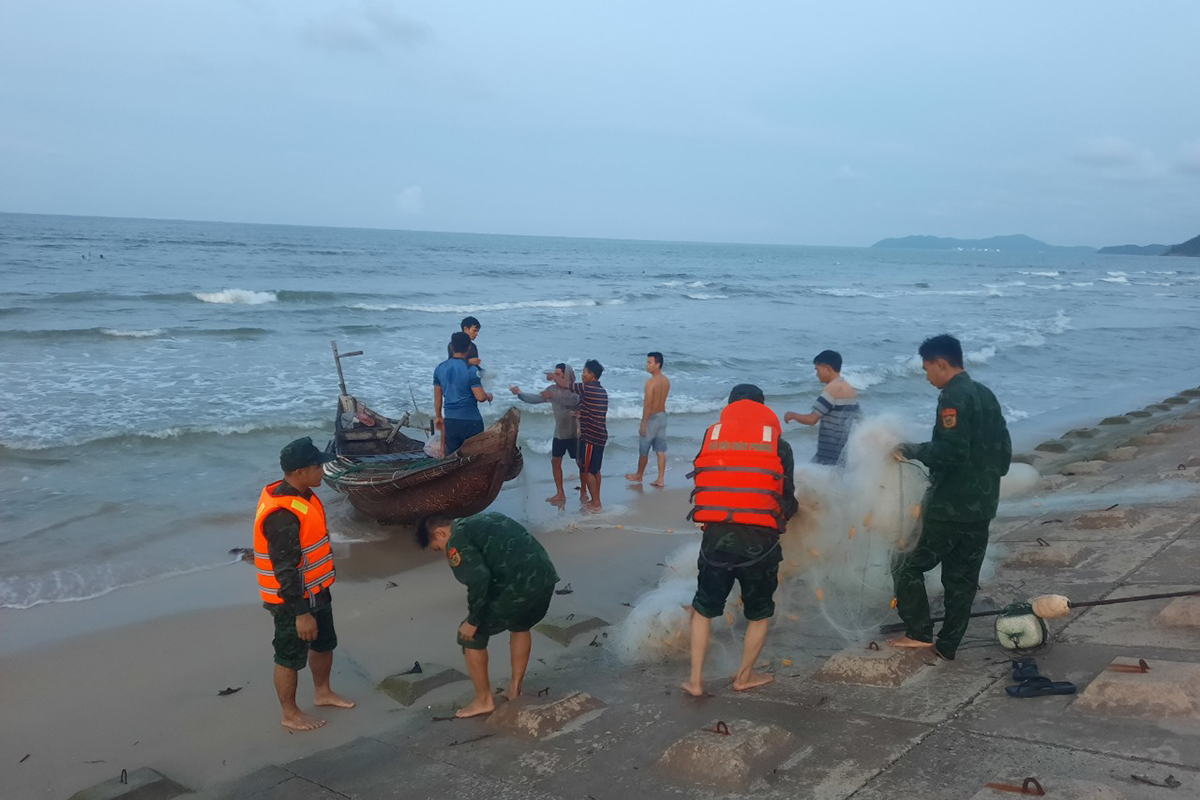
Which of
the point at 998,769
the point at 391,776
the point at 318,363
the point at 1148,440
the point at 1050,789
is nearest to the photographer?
the point at 1050,789

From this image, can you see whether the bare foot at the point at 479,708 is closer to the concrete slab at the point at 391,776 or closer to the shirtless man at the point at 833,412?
the concrete slab at the point at 391,776

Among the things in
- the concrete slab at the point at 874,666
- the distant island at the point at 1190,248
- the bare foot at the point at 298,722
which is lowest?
the bare foot at the point at 298,722

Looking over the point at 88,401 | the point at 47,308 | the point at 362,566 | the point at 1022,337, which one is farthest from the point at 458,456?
the point at 1022,337

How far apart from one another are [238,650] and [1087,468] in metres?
9.16

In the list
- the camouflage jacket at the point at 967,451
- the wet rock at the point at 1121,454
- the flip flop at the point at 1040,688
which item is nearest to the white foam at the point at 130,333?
the wet rock at the point at 1121,454

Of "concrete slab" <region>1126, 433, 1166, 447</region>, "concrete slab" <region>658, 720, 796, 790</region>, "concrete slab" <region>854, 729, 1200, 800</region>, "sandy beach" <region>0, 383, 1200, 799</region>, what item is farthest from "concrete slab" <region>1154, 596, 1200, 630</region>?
"concrete slab" <region>1126, 433, 1166, 447</region>

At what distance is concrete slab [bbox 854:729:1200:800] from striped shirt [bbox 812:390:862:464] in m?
3.12

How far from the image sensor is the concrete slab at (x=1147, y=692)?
368cm

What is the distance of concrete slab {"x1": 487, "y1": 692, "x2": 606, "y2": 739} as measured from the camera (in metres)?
4.46

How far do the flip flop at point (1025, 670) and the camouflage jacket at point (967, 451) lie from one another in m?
0.75

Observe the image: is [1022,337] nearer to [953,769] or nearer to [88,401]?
[88,401]

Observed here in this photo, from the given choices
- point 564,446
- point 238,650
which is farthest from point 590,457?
point 238,650

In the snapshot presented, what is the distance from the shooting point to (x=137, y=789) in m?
4.32

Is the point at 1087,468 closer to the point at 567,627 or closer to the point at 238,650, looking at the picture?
the point at 567,627
